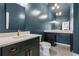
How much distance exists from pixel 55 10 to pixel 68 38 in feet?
1.62

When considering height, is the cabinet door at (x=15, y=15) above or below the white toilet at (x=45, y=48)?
above

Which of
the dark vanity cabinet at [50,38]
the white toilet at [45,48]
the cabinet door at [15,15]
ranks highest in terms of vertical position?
the cabinet door at [15,15]

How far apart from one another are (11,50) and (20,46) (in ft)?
0.61

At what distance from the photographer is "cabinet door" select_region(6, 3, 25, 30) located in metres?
1.71

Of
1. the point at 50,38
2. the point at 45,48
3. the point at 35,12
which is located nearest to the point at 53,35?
the point at 50,38

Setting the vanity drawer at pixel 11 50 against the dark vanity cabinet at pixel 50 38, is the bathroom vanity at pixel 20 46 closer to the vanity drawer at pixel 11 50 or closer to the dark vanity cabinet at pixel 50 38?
the vanity drawer at pixel 11 50

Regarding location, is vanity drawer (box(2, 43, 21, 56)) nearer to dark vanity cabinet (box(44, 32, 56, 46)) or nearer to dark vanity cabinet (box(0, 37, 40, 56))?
dark vanity cabinet (box(0, 37, 40, 56))

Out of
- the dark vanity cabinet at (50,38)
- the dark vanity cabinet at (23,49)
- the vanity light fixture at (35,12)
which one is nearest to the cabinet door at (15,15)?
the vanity light fixture at (35,12)

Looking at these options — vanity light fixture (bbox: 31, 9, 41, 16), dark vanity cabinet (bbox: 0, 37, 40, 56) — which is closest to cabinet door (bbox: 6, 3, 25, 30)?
vanity light fixture (bbox: 31, 9, 41, 16)

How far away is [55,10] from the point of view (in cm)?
174

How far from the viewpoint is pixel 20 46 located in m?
1.51

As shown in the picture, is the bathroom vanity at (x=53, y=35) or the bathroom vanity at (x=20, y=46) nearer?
the bathroom vanity at (x=20, y=46)

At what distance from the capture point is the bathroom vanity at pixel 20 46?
125cm

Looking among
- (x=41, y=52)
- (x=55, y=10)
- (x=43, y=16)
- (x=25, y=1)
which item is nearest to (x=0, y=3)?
(x=25, y=1)
